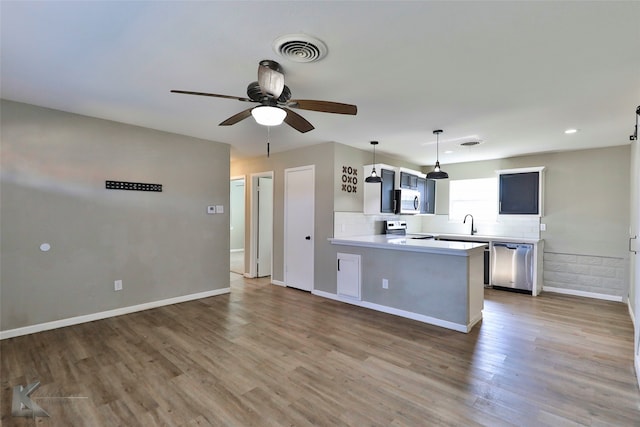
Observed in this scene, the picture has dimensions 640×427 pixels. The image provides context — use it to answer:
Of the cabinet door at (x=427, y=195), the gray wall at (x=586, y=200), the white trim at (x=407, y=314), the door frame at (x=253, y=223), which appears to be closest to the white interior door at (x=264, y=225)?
the door frame at (x=253, y=223)

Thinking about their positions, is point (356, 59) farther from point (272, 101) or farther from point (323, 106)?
point (272, 101)

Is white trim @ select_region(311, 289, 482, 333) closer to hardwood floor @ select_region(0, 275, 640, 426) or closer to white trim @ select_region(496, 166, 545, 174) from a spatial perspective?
hardwood floor @ select_region(0, 275, 640, 426)

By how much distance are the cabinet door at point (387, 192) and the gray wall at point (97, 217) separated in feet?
8.78

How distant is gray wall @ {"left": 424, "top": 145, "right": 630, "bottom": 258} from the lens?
15.7 feet

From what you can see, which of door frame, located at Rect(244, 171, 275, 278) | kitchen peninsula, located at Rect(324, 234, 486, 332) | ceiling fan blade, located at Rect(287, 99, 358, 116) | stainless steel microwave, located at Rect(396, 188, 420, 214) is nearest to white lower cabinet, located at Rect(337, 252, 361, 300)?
kitchen peninsula, located at Rect(324, 234, 486, 332)

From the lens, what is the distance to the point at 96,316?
3.76 metres

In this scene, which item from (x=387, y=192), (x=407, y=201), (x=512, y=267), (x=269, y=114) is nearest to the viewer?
(x=269, y=114)

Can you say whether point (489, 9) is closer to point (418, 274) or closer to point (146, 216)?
point (418, 274)

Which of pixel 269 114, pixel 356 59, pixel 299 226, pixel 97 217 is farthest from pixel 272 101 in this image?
pixel 299 226

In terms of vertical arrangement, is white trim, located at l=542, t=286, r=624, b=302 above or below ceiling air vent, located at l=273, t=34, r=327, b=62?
below

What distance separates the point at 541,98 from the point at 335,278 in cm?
335

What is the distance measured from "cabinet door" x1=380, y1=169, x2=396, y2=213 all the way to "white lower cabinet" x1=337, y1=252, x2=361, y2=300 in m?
1.22

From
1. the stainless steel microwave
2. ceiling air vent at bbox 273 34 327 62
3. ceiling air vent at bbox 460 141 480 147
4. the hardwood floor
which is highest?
ceiling air vent at bbox 273 34 327 62

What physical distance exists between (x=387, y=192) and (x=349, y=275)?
5.64 ft
